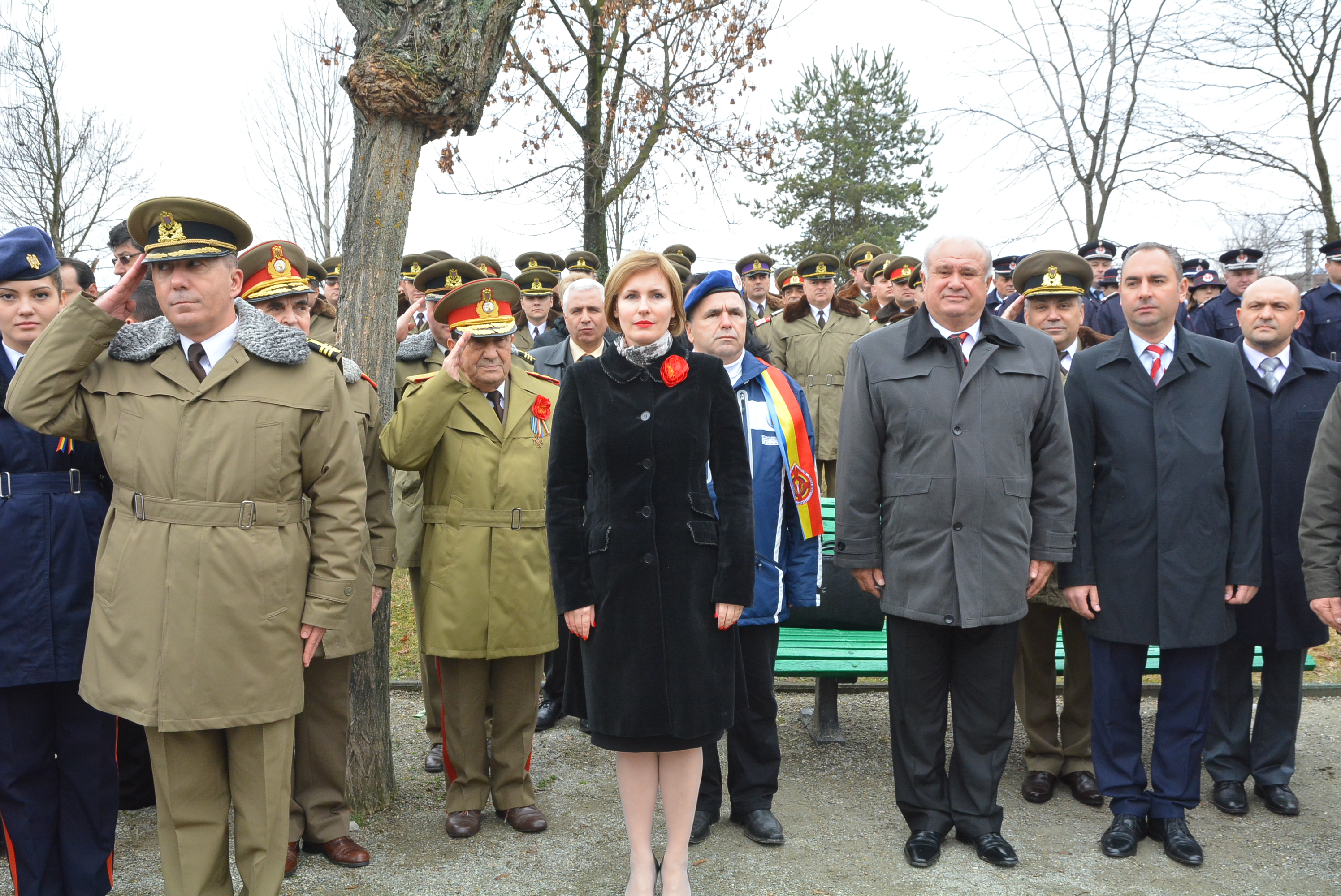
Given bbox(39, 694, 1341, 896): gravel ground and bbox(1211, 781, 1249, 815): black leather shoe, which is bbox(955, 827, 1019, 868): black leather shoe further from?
bbox(1211, 781, 1249, 815): black leather shoe

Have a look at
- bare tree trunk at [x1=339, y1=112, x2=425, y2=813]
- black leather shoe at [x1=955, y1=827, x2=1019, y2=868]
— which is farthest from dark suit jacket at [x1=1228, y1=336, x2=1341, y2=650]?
bare tree trunk at [x1=339, y1=112, x2=425, y2=813]

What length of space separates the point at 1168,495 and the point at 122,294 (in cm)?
399

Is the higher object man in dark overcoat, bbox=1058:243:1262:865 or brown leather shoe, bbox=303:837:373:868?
man in dark overcoat, bbox=1058:243:1262:865

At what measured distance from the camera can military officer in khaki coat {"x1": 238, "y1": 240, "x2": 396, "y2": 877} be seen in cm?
411

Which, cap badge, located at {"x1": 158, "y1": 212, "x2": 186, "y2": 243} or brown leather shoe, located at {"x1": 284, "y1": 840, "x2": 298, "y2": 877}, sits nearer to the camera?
cap badge, located at {"x1": 158, "y1": 212, "x2": 186, "y2": 243}

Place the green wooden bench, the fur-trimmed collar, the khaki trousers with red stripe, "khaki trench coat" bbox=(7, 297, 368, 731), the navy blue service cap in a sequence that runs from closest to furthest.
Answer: "khaki trench coat" bbox=(7, 297, 368, 731), the khaki trousers with red stripe, the green wooden bench, the fur-trimmed collar, the navy blue service cap

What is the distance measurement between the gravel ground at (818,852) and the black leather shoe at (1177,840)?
41mm

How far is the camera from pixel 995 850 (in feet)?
13.4

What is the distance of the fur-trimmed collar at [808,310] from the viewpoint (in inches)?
366

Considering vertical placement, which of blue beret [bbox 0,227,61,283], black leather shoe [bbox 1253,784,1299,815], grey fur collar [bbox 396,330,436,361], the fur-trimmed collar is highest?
the fur-trimmed collar

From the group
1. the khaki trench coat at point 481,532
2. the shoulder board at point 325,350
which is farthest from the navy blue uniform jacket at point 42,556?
the khaki trench coat at point 481,532

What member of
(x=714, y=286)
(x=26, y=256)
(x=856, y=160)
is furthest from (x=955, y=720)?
(x=856, y=160)

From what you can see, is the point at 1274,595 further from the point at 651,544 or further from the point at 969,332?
the point at 651,544

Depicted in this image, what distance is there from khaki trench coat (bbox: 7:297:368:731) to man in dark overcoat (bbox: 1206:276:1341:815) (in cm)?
397
